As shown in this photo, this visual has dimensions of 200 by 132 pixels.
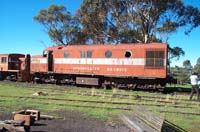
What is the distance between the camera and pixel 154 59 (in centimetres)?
2522

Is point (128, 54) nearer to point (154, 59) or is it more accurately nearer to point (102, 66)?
point (154, 59)

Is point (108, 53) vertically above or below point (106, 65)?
above

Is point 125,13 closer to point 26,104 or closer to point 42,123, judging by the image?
point 26,104

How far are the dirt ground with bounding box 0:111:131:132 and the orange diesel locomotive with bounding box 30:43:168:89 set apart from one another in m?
12.6

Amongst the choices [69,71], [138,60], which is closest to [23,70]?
[69,71]

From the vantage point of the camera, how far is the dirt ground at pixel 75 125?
1120cm

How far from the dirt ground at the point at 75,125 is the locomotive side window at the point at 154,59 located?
41.2 feet

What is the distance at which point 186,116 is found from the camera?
14.3 metres

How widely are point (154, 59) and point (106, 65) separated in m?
3.95

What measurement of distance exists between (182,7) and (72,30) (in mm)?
21252

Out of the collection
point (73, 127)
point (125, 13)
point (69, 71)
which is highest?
point (125, 13)

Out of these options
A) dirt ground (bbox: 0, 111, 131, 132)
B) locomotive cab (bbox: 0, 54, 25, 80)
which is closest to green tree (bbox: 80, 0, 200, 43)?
locomotive cab (bbox: 0, 54, 25, 80)

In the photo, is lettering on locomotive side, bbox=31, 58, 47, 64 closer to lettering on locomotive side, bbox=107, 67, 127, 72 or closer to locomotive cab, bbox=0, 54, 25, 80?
locomotive cab, bbox=0, 54, 25, 80

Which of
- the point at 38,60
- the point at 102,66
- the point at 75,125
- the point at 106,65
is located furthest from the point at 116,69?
the point at 75,125
